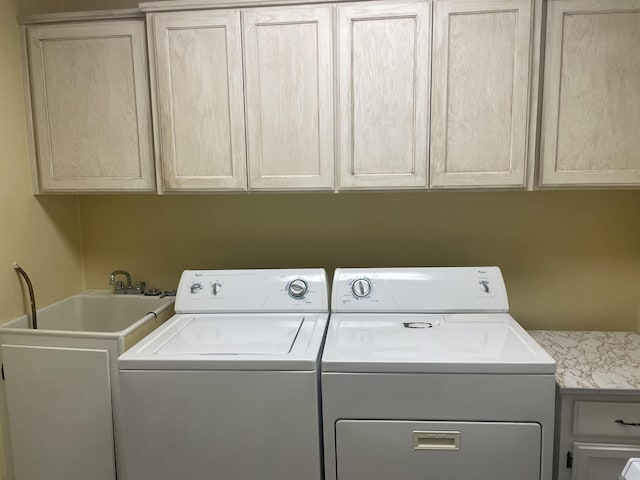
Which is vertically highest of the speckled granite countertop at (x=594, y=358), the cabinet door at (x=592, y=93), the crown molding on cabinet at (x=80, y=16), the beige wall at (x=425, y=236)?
the crown molding on cabinet at (x=80, y=16)

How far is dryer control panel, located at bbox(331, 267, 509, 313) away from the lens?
1.86 m

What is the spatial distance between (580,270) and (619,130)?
2.23 ft

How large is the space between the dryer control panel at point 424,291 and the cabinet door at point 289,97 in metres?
0.42

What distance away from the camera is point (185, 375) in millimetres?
1453

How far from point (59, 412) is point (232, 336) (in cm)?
75

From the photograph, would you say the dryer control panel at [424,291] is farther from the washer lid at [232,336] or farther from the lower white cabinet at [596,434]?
the lower white cabinet at [596,434]

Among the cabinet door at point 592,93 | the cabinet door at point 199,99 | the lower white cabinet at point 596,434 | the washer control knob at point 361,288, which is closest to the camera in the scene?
the lower white cabinet at point 596,434

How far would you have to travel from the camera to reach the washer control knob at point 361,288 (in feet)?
6.21

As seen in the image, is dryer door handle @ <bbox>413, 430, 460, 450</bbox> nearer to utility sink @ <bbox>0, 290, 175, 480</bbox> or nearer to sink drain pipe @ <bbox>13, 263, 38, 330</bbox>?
utility sink @ <bbox>0, 290, 175, 480</bbox>

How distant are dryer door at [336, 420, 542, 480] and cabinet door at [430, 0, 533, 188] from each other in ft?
2.84

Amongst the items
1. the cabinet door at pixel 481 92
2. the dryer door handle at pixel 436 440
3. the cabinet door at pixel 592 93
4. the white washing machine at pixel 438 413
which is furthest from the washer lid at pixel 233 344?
the cabinet door at pixel 592 93

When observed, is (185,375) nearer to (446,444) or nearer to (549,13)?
(446,444)

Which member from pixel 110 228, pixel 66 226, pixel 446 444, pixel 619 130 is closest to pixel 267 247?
pixel 110 228

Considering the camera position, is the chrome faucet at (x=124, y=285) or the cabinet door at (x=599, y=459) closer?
the cabinet door at (x=599, y=459)
